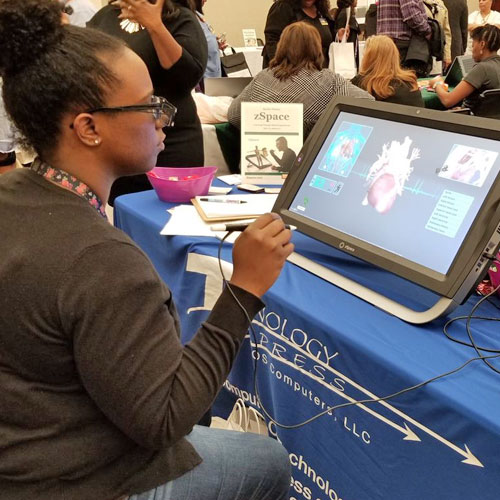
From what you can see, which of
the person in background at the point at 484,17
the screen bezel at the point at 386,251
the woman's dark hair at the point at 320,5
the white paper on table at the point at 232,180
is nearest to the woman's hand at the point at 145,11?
the white paper on table at the point at 232,180

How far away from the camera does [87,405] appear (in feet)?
2.46

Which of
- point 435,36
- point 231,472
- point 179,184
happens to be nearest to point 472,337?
point 231,472

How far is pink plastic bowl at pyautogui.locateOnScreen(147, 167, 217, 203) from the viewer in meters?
1.54

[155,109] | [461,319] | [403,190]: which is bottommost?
[461,319]

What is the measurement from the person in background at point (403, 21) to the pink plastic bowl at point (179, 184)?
3078mm

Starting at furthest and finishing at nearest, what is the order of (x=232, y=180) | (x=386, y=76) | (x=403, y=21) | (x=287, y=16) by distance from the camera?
1. (x=403, y=21)
2. (x=287, y=16)
3. (x=386, y=76)
4. (x=232, y=180)

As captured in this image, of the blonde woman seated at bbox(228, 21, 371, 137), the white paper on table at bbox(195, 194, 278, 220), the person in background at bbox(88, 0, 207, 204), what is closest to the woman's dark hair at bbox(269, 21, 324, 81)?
the blonde woman seated at bbox(228, 21, 371, 137)

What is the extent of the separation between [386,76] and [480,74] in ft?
2.82

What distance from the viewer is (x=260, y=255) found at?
87 cm

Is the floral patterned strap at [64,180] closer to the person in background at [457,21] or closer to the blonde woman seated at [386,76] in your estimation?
the blonde woman seated at [386,76]

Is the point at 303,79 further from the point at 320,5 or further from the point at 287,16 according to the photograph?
the point at 320,5

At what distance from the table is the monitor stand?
1cm

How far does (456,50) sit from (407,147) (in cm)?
472

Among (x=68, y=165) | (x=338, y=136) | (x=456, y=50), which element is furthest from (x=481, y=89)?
(x=68, y=165)
